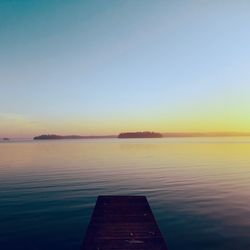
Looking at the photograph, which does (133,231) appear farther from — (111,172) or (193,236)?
(111,172)

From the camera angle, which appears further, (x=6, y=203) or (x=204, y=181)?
(x=204, y=181)

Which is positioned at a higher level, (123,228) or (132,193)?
(123,228)

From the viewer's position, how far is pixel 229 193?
120 ft

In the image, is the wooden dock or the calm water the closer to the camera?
the wooden dock

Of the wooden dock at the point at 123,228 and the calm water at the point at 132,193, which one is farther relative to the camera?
the calm water at the point at 132,193

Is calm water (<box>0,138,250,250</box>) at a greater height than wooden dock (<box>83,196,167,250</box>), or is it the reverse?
wooden dock (<box>83,196,167,250</box>)

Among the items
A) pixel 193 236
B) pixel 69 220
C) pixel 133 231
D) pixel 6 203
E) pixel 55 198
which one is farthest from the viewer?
pixel 55 198

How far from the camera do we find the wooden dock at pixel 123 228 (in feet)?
48.8

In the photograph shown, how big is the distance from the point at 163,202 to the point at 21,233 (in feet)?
49.2

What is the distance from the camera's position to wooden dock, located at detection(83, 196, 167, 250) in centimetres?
1488

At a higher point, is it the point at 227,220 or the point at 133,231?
the point at 133,231

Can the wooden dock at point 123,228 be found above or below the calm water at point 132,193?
above

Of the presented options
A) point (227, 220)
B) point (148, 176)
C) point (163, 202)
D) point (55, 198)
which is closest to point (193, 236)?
point (227, 220)

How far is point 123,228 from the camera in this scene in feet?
56.4
